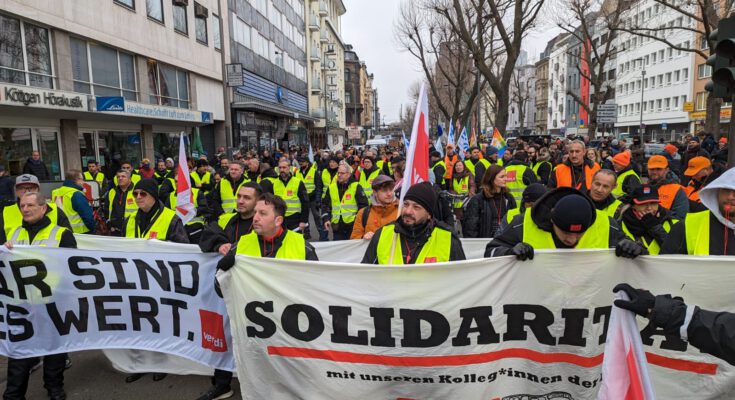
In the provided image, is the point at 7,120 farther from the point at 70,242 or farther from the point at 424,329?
the point at 424,329

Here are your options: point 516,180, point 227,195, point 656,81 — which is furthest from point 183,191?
point 656,81

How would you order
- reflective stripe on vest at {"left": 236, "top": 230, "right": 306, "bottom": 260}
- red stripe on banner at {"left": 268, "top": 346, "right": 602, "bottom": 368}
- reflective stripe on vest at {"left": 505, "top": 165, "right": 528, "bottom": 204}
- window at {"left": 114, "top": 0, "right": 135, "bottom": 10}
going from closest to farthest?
red stripe on banner at {"left": 268, "top": 346, "right": 602, "bottom": 368} < reflective stripe on vest at {"left": 236, "top": 230, "right": 306, "bottom": 260} < reflective stripe on vest at {"left": 505, "top": 165, "right": 528, "bottom": 204} < window at {"left": 114, "top": 0, "right": 135, "bottom": 10}

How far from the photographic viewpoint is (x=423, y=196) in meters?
3.54

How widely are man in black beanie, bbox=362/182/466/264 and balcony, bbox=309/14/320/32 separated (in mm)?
56394

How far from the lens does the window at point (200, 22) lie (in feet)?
82.9

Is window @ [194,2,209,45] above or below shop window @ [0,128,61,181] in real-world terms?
above

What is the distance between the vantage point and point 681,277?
3.21 meters

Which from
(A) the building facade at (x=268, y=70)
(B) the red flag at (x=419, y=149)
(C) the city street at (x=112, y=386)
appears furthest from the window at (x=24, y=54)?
(B) the red flag at (x=419, y=149)

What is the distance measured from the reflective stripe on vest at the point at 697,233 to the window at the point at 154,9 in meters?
21.8

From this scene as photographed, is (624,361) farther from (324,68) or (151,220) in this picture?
(324,68)

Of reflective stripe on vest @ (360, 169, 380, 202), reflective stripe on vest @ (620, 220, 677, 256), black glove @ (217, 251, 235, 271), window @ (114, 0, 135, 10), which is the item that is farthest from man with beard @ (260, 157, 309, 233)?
window @ (114, 0, 135, 10)

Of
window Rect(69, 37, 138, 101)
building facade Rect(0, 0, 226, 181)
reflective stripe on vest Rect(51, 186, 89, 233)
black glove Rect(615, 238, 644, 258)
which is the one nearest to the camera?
black glove Rect(615, 238, 644, 258)

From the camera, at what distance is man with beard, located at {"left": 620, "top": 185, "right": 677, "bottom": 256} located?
418 centimetres

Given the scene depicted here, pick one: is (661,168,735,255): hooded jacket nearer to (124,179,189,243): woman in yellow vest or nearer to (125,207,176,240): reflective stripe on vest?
(124,179,189,243): woman in yellow vest
